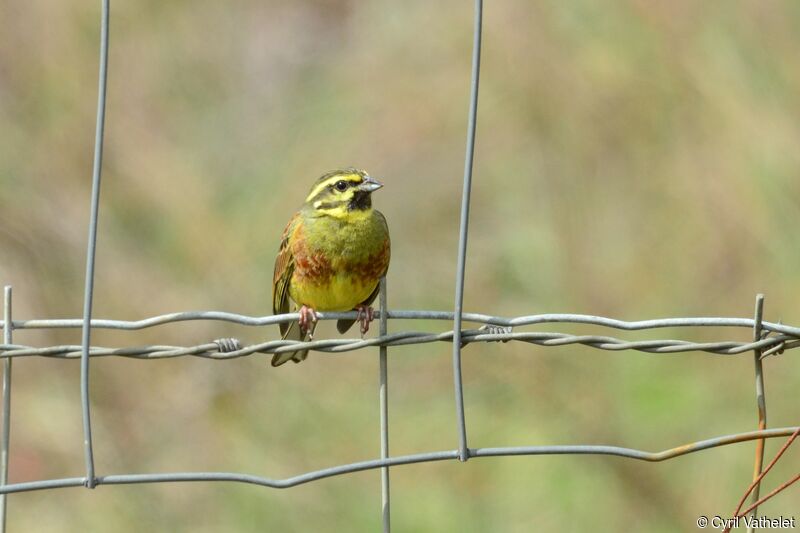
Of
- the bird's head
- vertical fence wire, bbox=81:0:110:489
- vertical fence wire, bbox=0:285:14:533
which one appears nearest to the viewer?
vertical fence wire, bbox=81:0:110:489

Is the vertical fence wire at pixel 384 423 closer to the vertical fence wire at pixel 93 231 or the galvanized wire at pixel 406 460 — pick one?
the galvanized wire at pixel 406 460

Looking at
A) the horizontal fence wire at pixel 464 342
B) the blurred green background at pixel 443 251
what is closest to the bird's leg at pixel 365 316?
the horizontal fence wire at pixel 464 342

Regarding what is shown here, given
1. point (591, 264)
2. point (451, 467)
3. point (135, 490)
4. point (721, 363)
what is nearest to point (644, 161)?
point (591, 264)

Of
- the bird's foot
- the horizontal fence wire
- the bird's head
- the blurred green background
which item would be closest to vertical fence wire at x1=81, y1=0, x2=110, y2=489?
the horizontal fence wire

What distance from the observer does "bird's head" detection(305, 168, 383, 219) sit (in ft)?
14.0

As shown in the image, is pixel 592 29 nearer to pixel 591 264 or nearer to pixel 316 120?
pixel 591 264

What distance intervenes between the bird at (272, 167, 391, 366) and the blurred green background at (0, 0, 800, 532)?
277 cm

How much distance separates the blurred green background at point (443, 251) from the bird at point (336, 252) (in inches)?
109

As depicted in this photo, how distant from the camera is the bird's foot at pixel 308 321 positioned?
3794 mm

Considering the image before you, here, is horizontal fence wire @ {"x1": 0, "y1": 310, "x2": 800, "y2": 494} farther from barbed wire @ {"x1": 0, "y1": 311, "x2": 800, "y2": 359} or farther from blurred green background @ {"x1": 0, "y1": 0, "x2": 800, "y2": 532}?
blurred green background @ {"x1": 0, "y1": 0, "x2": 800, "y2": 532}

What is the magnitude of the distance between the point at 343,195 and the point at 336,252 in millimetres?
257

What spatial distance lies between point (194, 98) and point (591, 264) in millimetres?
3560

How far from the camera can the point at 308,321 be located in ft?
13.0

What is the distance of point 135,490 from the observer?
6609mm
